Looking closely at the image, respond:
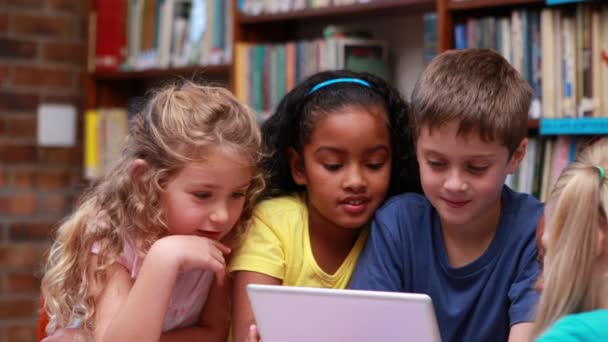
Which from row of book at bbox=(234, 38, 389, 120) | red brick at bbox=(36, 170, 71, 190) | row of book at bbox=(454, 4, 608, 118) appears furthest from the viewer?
red brick at bbox=(36, 170, 71, 190)

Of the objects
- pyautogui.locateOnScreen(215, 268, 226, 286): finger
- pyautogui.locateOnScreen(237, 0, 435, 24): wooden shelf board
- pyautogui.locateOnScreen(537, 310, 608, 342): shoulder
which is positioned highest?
pyautogui.locateOnScreen(237, 0, 435, 24): wooden shelf board

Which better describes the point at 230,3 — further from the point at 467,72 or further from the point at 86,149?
the point at 467,72

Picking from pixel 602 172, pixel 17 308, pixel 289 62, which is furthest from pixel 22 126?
pixel 602 172

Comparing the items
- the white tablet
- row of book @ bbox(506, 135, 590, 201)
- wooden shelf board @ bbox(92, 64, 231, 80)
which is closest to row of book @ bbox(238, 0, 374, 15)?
wooden shelf board @ bbox(92, 64, 231, 80)

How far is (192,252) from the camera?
134cm

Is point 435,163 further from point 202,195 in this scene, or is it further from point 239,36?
point 239,36

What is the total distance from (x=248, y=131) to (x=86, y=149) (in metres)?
2.03

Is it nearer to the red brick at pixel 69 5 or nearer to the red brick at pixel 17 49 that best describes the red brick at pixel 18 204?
the red brick at pixel 17 49

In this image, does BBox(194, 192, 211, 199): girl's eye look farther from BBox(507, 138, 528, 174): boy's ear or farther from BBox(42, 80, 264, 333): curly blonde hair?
BBox(507, 138, 528, 174): boy's ear

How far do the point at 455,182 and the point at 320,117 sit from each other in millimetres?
328

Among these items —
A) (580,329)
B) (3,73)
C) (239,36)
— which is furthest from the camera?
(3,73)

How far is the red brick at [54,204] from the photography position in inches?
128

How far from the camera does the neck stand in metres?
1.39

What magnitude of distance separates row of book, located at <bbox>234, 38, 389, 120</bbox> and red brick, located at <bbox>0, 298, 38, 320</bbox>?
1.21 m
